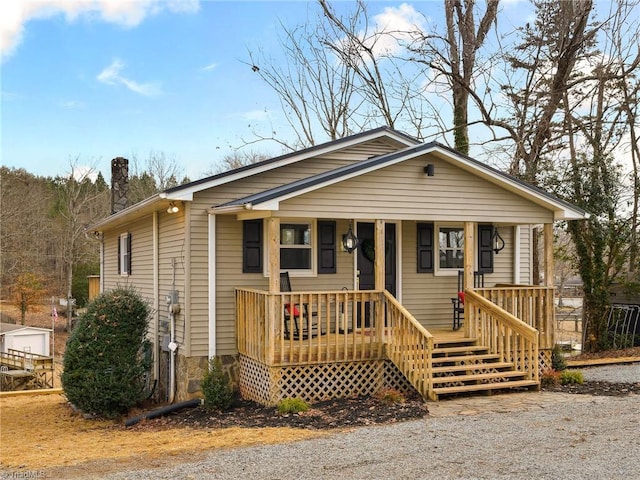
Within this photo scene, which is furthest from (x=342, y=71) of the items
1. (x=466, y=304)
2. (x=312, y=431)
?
(x=312, y=431)

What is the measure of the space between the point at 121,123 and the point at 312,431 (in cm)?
2842

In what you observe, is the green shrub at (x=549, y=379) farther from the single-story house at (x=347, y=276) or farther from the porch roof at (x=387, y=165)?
the porch roof at (x=387, y=165)

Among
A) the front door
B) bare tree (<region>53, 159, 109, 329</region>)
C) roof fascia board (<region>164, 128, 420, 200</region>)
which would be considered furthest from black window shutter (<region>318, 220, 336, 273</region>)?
bare tree (<region>53, 159, 109, 329</region>)

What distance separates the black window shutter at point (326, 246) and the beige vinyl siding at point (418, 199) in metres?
1.45

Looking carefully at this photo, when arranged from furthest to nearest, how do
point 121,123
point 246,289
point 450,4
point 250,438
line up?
point 121,123 → point 450,4 → point 246,289 → point 250,438

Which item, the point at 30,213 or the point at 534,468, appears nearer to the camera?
the point at 534,468

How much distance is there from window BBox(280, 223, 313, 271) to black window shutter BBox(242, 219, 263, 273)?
1.46ft

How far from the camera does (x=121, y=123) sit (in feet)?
110

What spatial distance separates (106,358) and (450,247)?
6.55 meters

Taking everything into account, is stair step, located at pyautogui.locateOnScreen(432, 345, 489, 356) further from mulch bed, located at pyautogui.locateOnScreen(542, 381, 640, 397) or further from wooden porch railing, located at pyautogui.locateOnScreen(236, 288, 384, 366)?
mulch bed, located at pyautogui.locateOnScreen(542, 381, 640, 397)

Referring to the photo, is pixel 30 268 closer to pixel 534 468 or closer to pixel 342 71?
pixel 342 71

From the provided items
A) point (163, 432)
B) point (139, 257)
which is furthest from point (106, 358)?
point (139, 257)

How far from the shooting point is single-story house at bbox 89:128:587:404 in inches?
389

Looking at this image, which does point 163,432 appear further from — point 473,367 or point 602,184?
point 602,184
